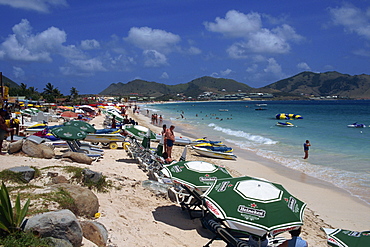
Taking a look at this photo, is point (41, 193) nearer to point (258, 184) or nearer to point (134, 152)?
point (258, 184)

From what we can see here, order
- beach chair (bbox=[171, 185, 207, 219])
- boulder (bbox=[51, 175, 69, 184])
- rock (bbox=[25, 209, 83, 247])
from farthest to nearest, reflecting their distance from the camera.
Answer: boulder (bbox=[51, 175, 69, 184])
beach chair (bbox=[171, 185, 207, 219])
rock (bbox=[25, 209, 83, 247])

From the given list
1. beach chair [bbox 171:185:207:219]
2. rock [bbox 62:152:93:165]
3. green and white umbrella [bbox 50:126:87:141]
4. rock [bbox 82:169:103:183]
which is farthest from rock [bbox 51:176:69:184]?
green and white umbrella [bbox 50:126:87:141]

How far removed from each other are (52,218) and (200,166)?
3.21 meters

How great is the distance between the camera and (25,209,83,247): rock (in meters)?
3.71

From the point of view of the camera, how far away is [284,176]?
1256 cm

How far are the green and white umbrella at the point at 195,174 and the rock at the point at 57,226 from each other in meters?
2.48

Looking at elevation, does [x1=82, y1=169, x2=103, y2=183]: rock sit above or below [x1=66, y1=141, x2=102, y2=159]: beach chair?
above

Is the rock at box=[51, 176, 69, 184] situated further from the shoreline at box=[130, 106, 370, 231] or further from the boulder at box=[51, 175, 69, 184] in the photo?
the shoreline at box=[130, 106, 370, 231]

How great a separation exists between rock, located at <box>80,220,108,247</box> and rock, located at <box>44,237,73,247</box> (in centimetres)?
72

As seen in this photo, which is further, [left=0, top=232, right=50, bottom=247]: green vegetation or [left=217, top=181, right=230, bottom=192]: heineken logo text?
[left=217, top=181, right=230, bottom=192]: heineken logo text

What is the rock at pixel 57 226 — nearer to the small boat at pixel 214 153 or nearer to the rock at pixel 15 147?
the rock at pixel 15 147

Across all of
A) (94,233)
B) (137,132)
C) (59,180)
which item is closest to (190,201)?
(94,233)

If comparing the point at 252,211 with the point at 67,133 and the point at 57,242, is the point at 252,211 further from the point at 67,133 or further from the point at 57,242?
the point at 67,133

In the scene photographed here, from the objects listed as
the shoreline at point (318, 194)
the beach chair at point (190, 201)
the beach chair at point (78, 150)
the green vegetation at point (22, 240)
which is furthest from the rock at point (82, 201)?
the beach chair at point (78, 150)
